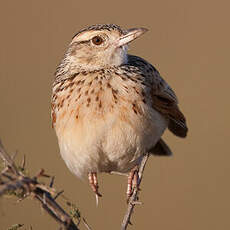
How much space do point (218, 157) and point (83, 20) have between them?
17.3 feet

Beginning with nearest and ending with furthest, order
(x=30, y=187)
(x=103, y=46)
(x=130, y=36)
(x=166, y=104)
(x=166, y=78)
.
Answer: (x=30, y=187)
(x=130, y=36)
(x=103, y=46)
(x=166, y=104)
(x=166, y=78)

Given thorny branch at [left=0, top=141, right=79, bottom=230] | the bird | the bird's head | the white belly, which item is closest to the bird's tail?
the bird

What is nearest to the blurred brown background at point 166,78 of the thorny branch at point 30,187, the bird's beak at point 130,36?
the bird's beak at point 130,36

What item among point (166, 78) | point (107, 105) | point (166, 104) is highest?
point (107, 105)

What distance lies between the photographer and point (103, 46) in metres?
4.81

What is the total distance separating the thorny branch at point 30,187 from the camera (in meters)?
2.15

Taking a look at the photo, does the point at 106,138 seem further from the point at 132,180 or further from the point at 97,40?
the point at 97,40

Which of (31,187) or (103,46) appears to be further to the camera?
(103,46)

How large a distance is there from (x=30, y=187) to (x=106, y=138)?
2.18m

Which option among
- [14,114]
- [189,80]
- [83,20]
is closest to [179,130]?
[14,114]

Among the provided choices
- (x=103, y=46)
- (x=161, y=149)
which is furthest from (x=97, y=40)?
(x=161, y=149)

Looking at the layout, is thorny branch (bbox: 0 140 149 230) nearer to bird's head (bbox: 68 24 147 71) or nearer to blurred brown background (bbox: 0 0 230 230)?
bird's head (bbox: 68 24 147 71)

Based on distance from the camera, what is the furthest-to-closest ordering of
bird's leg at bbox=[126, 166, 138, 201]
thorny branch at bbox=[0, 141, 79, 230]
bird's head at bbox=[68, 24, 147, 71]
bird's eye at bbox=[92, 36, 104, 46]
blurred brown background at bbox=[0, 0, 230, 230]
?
blurred brown background at bbox=[0, 0, 230, 230]
bird's eye at bbox=[92, 36, 104, 46]
bird's head at bbox=[68, 24, 147, 71]
bird's leg at bbox=[126, 166, 138, 201]
thorny branch at bbox=[0, 141, 79, 230]

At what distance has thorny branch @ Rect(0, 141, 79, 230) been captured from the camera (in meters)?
2.15
